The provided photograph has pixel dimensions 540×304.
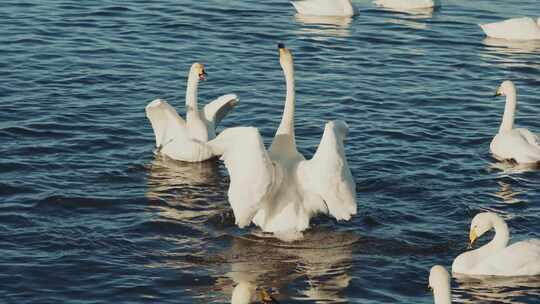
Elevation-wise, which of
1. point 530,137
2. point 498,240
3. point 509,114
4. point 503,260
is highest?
point 509,114

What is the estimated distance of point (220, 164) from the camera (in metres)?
18.0

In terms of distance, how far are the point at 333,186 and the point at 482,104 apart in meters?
7.43

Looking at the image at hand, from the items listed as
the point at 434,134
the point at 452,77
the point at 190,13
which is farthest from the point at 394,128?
the point at 190,13

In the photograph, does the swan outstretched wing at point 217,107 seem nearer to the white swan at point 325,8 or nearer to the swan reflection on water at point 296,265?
the swan reflection on water at point 296,265

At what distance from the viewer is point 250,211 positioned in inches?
569

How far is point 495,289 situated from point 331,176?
2.36 meters

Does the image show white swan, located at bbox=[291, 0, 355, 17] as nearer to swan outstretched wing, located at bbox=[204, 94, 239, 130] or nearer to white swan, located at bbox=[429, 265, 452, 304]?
swan outstretched wing, located at bbox=[204, 94, 239, 130]

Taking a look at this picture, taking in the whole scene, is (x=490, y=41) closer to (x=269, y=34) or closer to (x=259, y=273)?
(x=269, y=34)

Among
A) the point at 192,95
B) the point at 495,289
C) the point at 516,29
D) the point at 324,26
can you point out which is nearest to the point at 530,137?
the point at 192,95

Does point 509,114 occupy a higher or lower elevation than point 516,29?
lower

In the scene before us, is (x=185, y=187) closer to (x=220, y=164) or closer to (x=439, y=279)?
(x=220, y=164)

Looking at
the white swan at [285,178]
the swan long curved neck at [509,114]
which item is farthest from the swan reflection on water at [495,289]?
the swan long curved neck at [509,114]

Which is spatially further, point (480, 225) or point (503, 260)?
point (480, 225)

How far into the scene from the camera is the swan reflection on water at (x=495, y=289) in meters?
13.1
